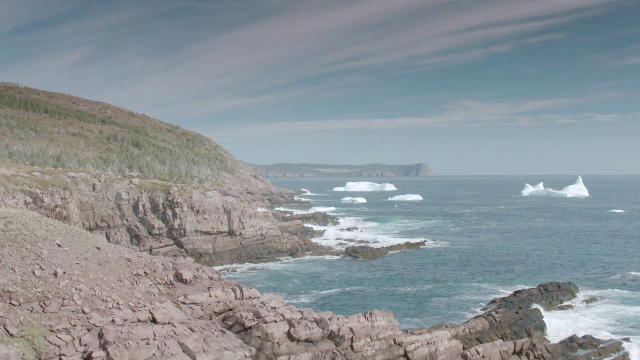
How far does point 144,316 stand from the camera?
59.6 feet

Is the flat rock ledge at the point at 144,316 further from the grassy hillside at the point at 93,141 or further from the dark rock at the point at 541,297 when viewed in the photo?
the grassy hillside at the point at 93,141

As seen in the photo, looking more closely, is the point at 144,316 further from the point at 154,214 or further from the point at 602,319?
the point at 154,214

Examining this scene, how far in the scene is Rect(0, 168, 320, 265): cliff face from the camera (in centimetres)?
4844

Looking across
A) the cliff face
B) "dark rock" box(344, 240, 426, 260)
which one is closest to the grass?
the cliff face

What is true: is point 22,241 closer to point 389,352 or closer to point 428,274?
point 389,352

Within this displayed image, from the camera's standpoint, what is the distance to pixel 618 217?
95625mm

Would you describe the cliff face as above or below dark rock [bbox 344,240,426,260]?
above

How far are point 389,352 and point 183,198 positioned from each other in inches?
1528

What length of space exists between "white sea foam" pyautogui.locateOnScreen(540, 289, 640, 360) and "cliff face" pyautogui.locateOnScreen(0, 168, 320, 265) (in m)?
30.7

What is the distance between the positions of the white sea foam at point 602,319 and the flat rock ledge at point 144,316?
10149 millimetres

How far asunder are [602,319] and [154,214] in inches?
1623

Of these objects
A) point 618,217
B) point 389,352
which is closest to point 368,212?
point 618,217

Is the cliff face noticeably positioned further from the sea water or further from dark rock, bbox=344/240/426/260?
dark rock, bbox=344/240/426/260

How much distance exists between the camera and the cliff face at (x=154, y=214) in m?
48.4
